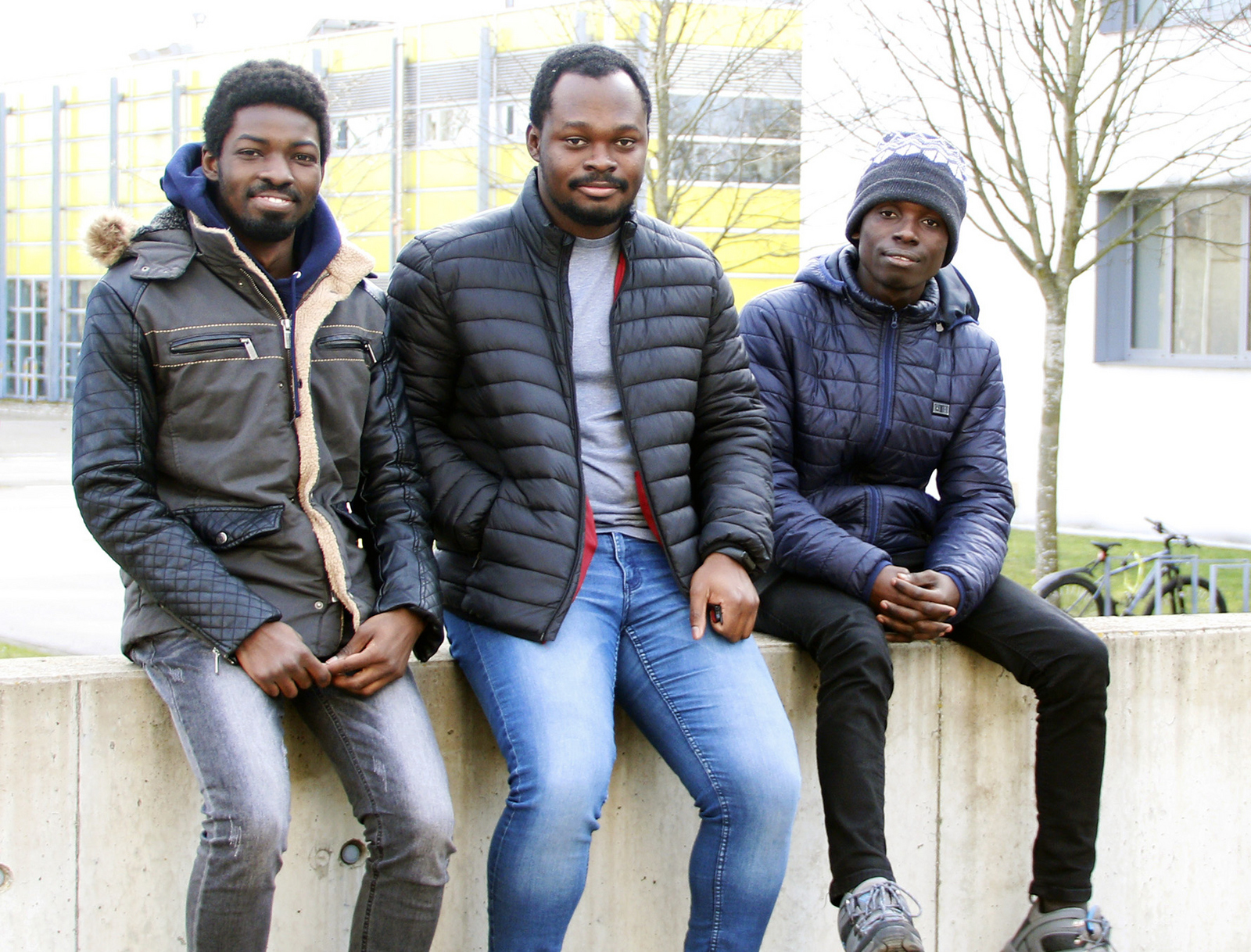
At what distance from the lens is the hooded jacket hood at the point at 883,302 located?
3797mm

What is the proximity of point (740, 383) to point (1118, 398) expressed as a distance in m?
10.2

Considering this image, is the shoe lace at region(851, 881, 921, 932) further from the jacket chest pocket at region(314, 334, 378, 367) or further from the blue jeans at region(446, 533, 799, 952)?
the jacket chest pocket at region(314, 334, 378, 367)

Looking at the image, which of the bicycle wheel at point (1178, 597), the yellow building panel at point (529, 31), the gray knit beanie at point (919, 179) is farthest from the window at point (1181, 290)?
the yellow building panel at point (529, 31)

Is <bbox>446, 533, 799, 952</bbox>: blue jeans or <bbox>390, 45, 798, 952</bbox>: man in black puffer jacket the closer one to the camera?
<bbox>446, 533, 799, 952</bbox>: blue jeans

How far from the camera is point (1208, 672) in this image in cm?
390

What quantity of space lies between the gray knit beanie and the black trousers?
42.9 inches

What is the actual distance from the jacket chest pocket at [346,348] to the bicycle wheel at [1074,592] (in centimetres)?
550

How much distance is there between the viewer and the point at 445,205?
1096 inches

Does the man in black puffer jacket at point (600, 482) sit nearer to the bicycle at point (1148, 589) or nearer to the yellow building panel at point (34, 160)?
the bicycle at point (1148, 589)

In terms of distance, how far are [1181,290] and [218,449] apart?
11.4 m

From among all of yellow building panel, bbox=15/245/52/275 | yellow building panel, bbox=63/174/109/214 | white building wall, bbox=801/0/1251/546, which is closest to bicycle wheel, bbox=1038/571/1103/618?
white building wall, bbox=801/0/1251/546

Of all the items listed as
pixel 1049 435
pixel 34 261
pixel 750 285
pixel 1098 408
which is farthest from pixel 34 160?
pixel 1049 435

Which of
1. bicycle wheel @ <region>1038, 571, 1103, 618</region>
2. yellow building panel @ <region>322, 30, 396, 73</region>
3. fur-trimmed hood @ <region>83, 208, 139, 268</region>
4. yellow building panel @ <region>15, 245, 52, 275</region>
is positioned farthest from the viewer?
yellow building panel @ <region>15, 245, 52, 275</region>

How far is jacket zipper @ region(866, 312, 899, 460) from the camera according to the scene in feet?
Result: 12.2
